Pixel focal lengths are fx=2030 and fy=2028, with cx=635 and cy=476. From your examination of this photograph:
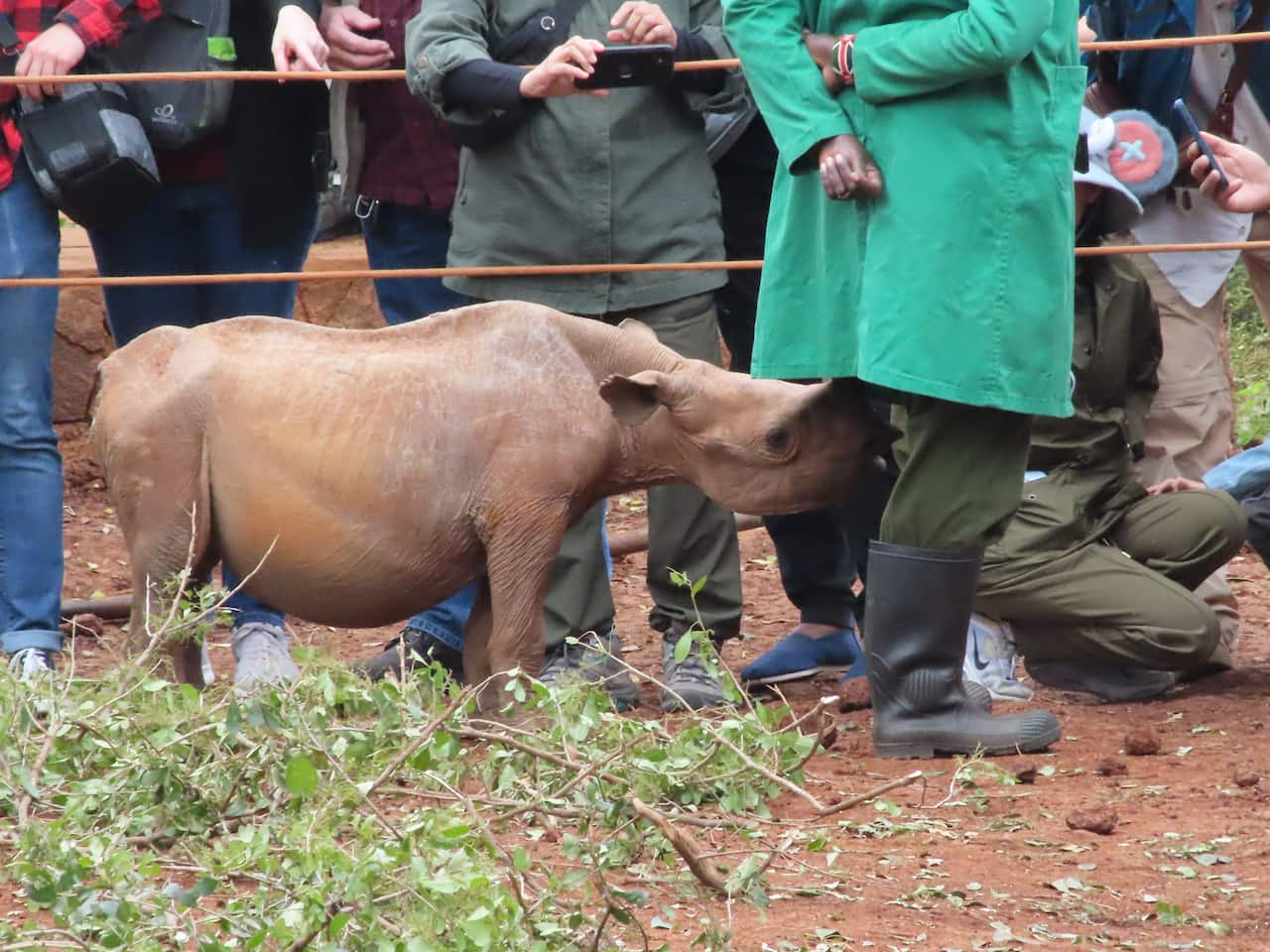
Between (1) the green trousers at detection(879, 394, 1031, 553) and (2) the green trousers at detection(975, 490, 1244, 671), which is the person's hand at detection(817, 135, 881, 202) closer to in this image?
(1) the green trousers at detection(879, 394, 1031, 553)

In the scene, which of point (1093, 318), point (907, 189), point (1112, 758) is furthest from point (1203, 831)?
point (1093, 318)

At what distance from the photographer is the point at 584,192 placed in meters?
4.67

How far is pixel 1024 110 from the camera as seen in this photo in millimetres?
3840

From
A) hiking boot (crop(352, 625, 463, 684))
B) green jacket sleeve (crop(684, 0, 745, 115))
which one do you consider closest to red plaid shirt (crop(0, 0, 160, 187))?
green jacket sleeve (crop(684, 0, 745, 115))

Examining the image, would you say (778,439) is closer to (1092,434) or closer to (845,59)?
(845,59)

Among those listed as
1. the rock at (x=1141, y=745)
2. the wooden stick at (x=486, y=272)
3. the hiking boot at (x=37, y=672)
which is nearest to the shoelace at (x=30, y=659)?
the hiking boot at (x=37, y=672)

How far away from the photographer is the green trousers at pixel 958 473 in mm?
3947

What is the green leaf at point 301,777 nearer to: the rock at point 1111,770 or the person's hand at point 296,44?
the rock at point 1111,770

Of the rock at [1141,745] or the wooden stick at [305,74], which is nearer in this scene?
the rock at [1141,745]

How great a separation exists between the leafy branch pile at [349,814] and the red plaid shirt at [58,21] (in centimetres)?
147

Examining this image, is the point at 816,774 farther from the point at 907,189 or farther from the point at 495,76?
the point at 495,76

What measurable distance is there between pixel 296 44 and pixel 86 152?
562 mm

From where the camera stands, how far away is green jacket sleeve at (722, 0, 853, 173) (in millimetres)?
3877

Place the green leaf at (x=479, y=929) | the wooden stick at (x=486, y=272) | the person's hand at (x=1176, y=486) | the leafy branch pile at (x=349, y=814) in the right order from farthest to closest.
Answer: the person's hand at (x=1176, y=486), the wooden stick at (x=486, y=272), the leafy branch pile at (x=349, y=814), the green leaf at (x=479, y=929)
